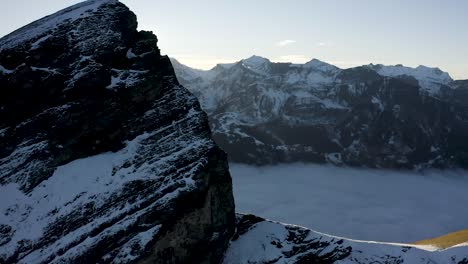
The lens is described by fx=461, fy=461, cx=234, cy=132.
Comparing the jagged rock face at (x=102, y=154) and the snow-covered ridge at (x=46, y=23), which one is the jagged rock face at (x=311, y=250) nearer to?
the jagged rock face at (x=102, y=154)

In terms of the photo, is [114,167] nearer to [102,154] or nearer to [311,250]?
[102,154]

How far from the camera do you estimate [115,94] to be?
6788 cm

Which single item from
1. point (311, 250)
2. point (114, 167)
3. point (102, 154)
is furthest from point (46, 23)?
point (311, 250)

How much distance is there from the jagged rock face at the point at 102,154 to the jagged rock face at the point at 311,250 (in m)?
4.43

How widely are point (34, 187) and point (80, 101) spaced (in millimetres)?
13596

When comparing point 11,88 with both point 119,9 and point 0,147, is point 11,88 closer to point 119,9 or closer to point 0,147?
point 0,147

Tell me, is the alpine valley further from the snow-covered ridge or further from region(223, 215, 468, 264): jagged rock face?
the snow-covered ridge

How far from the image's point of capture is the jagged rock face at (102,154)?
184 feet

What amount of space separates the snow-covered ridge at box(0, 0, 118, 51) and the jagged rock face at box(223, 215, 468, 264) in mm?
42752

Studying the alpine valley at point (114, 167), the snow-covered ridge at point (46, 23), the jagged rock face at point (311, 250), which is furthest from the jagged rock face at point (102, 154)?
the jagged rock face at point (311, 250)

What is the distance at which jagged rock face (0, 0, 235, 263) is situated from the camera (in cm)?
5619

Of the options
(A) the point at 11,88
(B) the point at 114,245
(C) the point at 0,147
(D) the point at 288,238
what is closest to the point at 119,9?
(A) the point at 11,88

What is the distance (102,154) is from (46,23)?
25141 mm

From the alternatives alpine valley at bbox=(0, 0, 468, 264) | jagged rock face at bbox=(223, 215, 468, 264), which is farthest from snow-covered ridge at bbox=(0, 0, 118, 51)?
jagged rock face at bbox=(223, 215, 468, 264)
